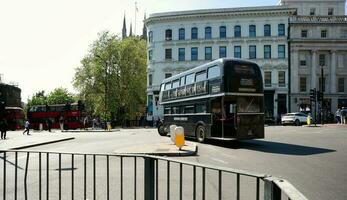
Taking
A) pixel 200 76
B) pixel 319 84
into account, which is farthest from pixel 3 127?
pixel 319 84

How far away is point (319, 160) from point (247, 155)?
272 centimetres

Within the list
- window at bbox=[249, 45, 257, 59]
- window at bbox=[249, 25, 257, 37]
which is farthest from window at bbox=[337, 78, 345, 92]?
window at bbox=[249, 25, 257, 37]

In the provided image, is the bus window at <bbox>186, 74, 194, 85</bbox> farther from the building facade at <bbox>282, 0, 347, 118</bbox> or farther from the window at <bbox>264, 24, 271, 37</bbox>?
the window at <bbox>264, 24, 271, 37</bbox>

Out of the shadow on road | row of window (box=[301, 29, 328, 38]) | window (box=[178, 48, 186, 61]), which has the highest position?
row of window (box=[301, 29, 328, 38])

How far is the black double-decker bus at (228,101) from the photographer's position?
16875mm

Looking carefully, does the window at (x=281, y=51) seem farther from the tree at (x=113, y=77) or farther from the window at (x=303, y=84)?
the tree at (x=113, y=77)

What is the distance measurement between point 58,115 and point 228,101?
4043 centimetres

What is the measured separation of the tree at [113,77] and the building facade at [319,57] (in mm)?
23127

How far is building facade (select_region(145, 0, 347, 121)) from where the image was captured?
179ft

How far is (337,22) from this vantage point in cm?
5488

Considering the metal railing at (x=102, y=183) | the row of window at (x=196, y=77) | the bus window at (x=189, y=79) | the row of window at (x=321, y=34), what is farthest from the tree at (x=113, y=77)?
the metal railing at (x=102, y=183)

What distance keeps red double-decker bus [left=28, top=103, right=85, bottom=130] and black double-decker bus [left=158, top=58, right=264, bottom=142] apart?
32963mm

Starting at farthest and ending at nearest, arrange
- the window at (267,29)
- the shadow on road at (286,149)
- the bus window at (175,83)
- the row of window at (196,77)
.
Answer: the window at (267,29)
the bus window at (175,83)
the row of window at (196,77)
the shadow on road at (286,149)

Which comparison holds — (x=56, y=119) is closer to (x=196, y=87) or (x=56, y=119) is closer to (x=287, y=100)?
(x=287, y=100)
